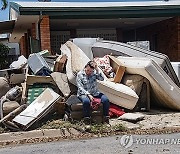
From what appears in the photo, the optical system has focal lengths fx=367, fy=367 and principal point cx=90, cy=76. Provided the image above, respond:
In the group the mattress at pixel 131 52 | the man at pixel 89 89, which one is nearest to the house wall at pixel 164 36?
the mattress at pixel 131 52

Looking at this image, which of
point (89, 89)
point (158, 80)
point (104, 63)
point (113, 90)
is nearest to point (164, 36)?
point (104, 63)

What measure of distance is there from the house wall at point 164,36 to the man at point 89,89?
8.34m

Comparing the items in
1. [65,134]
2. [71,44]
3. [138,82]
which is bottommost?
[65,134]

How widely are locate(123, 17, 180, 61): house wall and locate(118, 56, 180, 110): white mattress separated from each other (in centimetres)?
687

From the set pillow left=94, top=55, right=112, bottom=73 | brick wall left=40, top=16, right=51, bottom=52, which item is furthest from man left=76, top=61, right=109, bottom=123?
brick wall left=40, top=16, right=51, bottom=52

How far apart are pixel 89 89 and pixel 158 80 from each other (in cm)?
181

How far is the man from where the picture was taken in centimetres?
781

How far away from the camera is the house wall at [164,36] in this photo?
623 inches

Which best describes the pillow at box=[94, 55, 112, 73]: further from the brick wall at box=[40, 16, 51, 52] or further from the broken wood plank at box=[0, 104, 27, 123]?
the brick wall at box=[40, 16, 51, 52]

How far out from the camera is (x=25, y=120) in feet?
25.2

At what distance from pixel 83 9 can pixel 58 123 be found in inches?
268

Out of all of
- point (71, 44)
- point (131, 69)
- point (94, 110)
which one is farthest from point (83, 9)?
point (94, 110)

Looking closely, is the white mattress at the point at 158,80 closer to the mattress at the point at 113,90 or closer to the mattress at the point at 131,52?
the mattress at the point at 113,90

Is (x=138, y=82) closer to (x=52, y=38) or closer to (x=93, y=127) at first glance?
(x=93, y=127)
